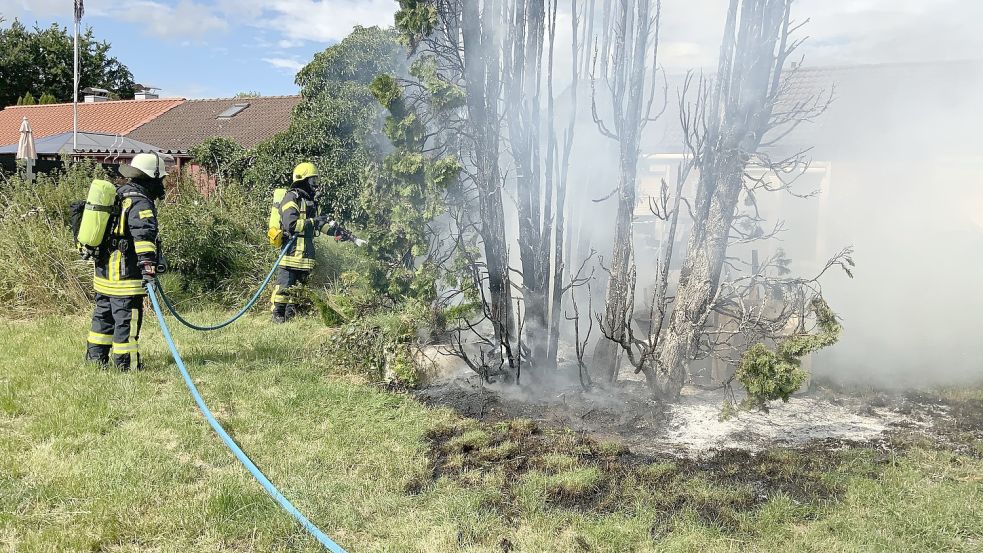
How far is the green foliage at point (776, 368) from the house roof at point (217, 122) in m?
22.2

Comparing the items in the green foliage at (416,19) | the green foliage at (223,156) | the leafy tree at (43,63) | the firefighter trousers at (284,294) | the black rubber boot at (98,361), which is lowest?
the black rubber boot at (98,361)

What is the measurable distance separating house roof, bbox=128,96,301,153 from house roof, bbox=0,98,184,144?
1180 mm

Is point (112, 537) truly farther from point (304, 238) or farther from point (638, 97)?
point (304, 238)

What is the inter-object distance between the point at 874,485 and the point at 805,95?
1644cm

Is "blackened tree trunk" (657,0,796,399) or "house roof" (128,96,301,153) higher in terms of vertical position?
"house roof" (128,96,301,153)

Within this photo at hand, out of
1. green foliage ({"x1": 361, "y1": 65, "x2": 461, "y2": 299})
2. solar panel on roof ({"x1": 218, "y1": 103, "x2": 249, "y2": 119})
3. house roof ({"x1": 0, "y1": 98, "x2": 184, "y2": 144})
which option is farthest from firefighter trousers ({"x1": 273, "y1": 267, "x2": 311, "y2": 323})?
house roof ({"x1": 0, "y1": 98, "x2": 184, "y2": 144})

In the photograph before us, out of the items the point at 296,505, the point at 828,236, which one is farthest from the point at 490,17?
the point at 828,236

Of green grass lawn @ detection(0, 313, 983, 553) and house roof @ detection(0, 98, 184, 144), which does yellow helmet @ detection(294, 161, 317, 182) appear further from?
house roof @ detection(0, 98, 184, 144)

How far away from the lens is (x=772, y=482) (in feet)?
13.0

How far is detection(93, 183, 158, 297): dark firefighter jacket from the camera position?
5664 millimetres

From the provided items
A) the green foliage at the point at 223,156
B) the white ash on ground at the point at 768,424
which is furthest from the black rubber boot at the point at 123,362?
the green foliage at the point at 223,156

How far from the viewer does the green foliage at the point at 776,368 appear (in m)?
4.49

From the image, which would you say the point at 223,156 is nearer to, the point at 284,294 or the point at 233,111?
the point at 284,294

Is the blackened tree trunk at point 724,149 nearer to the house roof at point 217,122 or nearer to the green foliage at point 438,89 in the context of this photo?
the green foliage at point 438,89
